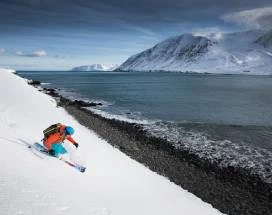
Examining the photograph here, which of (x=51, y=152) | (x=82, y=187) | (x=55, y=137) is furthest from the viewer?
(x=51, y=152)

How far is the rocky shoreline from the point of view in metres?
16.2

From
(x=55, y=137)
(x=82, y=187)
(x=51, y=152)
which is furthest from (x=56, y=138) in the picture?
(x=82, y=187)

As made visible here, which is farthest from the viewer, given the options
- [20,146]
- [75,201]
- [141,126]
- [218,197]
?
[141,126]

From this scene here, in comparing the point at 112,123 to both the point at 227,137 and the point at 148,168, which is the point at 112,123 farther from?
the point at 148,168

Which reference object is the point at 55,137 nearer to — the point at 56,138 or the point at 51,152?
the point at 56,138

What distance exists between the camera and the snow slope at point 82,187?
31.1 ft

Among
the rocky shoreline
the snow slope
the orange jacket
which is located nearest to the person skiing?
the orange jacket

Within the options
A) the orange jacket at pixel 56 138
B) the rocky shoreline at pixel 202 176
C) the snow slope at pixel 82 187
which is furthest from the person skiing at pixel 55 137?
the rocky shoreline at pixel 202 176

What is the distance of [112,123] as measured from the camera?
36188mm

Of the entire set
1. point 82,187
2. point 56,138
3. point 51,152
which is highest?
point 56,138

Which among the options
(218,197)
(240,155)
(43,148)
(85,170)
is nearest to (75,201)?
(85,170)

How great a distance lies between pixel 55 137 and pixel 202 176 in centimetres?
1073

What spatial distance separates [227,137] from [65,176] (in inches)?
876

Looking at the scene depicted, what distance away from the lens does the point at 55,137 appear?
14414 mm
